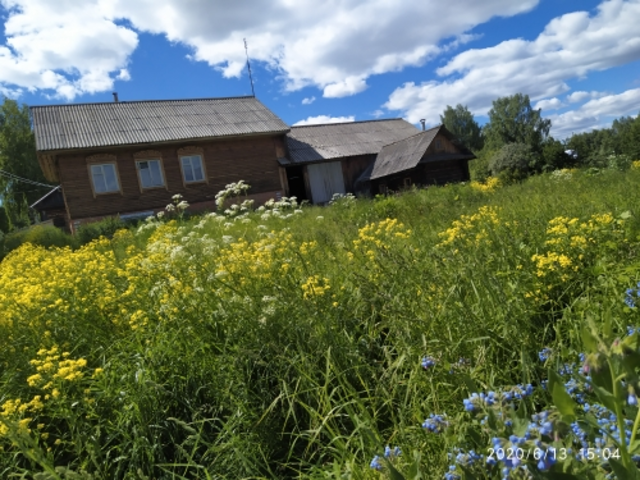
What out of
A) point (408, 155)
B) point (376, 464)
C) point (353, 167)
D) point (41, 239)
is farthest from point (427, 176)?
point (376, 464)

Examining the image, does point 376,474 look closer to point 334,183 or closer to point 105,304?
point 105,304

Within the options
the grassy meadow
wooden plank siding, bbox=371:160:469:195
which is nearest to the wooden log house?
wooden plank siding, bbox=371:160:469:195

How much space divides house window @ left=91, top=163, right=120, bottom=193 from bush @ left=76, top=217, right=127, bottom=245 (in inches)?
129

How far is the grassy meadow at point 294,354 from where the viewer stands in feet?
5.60

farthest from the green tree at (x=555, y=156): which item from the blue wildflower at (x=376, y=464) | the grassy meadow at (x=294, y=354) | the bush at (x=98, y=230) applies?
the blue wildflower at (x=376, y=464)

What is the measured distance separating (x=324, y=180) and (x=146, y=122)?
904cm

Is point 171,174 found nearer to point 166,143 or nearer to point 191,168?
point 191,168

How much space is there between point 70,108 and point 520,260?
68.3 feet

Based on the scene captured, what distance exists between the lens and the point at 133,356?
2.34m

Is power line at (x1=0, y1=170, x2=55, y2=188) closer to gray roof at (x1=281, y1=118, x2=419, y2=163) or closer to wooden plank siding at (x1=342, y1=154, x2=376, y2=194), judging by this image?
gray roof at (x1=281, y1=118, x2=419, y2=163)

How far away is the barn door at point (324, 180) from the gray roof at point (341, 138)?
61 cm

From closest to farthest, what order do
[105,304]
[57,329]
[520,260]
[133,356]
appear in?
[133,356], [520,260], [57,329], [105,304]

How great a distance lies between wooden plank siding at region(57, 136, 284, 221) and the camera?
16.5 m

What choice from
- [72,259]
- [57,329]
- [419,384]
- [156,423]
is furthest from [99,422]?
[72,259]
